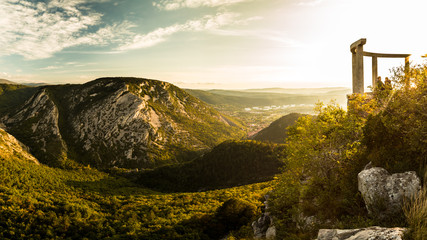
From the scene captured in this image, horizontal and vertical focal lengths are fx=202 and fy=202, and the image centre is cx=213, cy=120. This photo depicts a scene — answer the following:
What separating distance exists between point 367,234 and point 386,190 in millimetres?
4548

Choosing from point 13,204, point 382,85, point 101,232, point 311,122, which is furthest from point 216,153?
point 382,85

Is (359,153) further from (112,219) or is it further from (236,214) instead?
(112,219)

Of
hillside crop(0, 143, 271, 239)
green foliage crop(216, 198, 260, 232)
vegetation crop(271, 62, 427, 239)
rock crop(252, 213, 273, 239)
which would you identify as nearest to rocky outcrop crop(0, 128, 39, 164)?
hillside crop(0, 143, 271, 239)

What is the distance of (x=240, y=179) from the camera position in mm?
135000

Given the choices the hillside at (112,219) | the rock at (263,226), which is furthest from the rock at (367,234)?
the hillside at (112,219)

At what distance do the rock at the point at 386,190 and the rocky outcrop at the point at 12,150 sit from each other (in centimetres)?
19840

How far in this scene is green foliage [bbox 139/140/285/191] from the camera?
5256 inches

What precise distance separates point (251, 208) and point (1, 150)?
184 m

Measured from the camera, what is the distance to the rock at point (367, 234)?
24.9 ft

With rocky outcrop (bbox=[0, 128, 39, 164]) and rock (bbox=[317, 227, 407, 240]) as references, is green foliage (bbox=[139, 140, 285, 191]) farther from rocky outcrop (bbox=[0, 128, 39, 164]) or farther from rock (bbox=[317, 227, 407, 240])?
rock (bbox=[317, 227, 407, 240])

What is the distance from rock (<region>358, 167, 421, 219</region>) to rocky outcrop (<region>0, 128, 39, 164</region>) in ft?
651

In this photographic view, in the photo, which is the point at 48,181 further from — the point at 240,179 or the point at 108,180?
the point at 240,179

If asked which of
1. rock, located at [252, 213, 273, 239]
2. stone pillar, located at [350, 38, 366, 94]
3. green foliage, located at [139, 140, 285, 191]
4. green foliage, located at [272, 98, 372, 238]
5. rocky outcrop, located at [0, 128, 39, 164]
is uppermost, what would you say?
stone pillar, located at [350, 38, 366, 94]

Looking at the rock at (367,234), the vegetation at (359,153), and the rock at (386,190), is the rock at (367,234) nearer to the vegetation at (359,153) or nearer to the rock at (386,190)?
the vegetation at (359,153)
